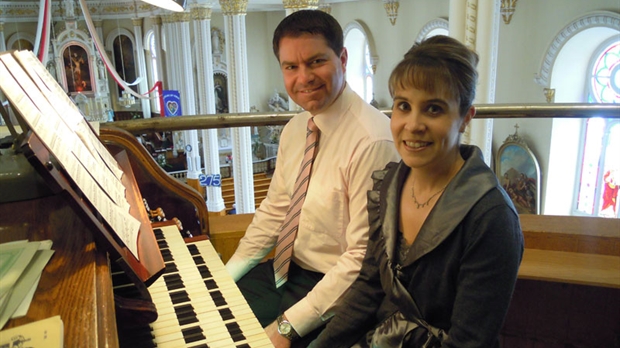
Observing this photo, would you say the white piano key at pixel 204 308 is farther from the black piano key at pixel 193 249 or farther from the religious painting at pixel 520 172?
the religious painting at pixel 520 172

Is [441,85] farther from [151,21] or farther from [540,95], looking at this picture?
[151,21]

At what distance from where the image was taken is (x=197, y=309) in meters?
1.19

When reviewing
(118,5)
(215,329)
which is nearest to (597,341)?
(215,329)

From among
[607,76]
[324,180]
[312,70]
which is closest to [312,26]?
[312,70]

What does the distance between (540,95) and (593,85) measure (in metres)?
0.79

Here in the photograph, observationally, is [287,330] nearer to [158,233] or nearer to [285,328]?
[285,328]

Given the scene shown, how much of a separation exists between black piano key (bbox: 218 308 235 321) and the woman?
39 cm

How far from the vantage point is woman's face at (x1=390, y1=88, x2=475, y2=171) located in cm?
120

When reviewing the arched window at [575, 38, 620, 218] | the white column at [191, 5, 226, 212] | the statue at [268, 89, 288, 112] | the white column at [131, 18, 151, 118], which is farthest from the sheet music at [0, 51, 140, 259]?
the white column at [131, 18, 151, 118]

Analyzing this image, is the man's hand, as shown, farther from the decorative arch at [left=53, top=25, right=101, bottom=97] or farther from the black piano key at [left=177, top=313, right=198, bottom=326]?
the decorative arch at [left=53, top=25, right=101, bottom=97]

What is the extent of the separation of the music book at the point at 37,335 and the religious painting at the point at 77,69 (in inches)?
840

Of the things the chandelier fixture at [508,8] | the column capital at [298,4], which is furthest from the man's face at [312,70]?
the chandelier fixture at [508,8]

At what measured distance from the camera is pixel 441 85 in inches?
46.5

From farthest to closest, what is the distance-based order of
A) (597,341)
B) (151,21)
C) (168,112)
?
(151,21) < (168,112) < (597,341)
